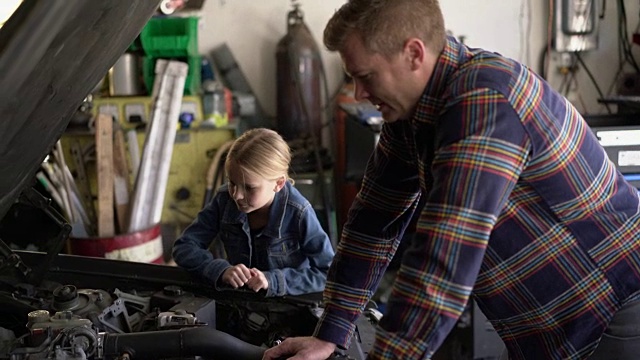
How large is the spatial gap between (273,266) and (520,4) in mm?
3460

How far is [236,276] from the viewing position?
191 centimetres

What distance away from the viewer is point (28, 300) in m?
1.86

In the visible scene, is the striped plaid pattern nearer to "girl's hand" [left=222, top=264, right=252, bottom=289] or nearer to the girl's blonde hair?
"girl's hand" [left=222, top=264, right=252, bottom=289]

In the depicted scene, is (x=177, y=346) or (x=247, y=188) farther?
(x=247, y=188)

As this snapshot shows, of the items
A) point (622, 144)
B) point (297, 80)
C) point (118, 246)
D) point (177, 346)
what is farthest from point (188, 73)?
point (177, 346)

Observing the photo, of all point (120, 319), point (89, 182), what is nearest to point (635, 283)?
point (120, 319)

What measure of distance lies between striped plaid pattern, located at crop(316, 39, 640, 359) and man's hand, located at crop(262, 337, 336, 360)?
0.02 meters

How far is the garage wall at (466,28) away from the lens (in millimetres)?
4906

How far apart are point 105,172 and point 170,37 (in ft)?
2.88

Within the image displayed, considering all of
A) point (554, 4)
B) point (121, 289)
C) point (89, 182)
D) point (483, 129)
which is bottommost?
point (89, 182)

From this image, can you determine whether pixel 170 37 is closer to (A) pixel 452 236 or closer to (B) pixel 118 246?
(B) pixel 118 246

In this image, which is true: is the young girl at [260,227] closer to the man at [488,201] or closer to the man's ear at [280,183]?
the man's ear at [280,183]

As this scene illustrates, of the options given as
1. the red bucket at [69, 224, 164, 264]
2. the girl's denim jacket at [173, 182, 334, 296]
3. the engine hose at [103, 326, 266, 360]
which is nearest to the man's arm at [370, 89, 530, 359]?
the engine hose at [103, 326, 266, 360]

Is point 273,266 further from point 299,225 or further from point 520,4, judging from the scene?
point 520,4
